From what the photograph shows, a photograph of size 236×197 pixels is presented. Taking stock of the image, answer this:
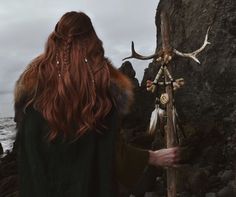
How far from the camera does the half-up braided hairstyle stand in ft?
12.5

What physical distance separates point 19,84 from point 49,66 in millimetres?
239

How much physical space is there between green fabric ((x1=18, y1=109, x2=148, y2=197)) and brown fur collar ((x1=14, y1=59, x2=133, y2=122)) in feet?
0.23

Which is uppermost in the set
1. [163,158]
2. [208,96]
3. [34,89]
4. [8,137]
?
[8,137]

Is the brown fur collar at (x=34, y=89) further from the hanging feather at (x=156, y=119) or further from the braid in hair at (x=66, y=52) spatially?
the hanging feather at (x=156, y=119)

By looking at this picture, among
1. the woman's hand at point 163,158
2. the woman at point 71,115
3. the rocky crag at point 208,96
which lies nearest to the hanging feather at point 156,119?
the woman's hand at point 163,158

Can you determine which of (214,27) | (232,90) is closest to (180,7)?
(214,27)

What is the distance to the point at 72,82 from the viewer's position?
3811mm

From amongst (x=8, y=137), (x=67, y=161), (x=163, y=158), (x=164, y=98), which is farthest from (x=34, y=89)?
(x=8, y=137)

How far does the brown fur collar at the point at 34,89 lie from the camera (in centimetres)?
388

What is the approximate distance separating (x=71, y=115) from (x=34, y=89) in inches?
11.2

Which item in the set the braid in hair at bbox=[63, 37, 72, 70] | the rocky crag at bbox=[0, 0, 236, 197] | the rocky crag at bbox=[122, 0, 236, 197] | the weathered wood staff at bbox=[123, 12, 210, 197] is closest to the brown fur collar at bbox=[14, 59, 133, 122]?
the braid in hair at bbox=[63, 37, 72, 70]

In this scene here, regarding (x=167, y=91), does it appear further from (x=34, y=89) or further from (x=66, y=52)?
(x=34, y=89)

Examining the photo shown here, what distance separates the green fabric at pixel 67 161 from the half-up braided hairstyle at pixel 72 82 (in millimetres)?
Answer: 79

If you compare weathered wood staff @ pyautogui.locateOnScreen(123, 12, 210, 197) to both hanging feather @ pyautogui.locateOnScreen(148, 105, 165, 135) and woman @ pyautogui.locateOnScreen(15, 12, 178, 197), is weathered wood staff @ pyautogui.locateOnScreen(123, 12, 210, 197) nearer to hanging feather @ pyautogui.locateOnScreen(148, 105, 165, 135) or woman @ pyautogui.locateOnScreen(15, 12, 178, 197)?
hanging feather @ pyautogui.locateOnScreen(148, 105, 165, 135)
